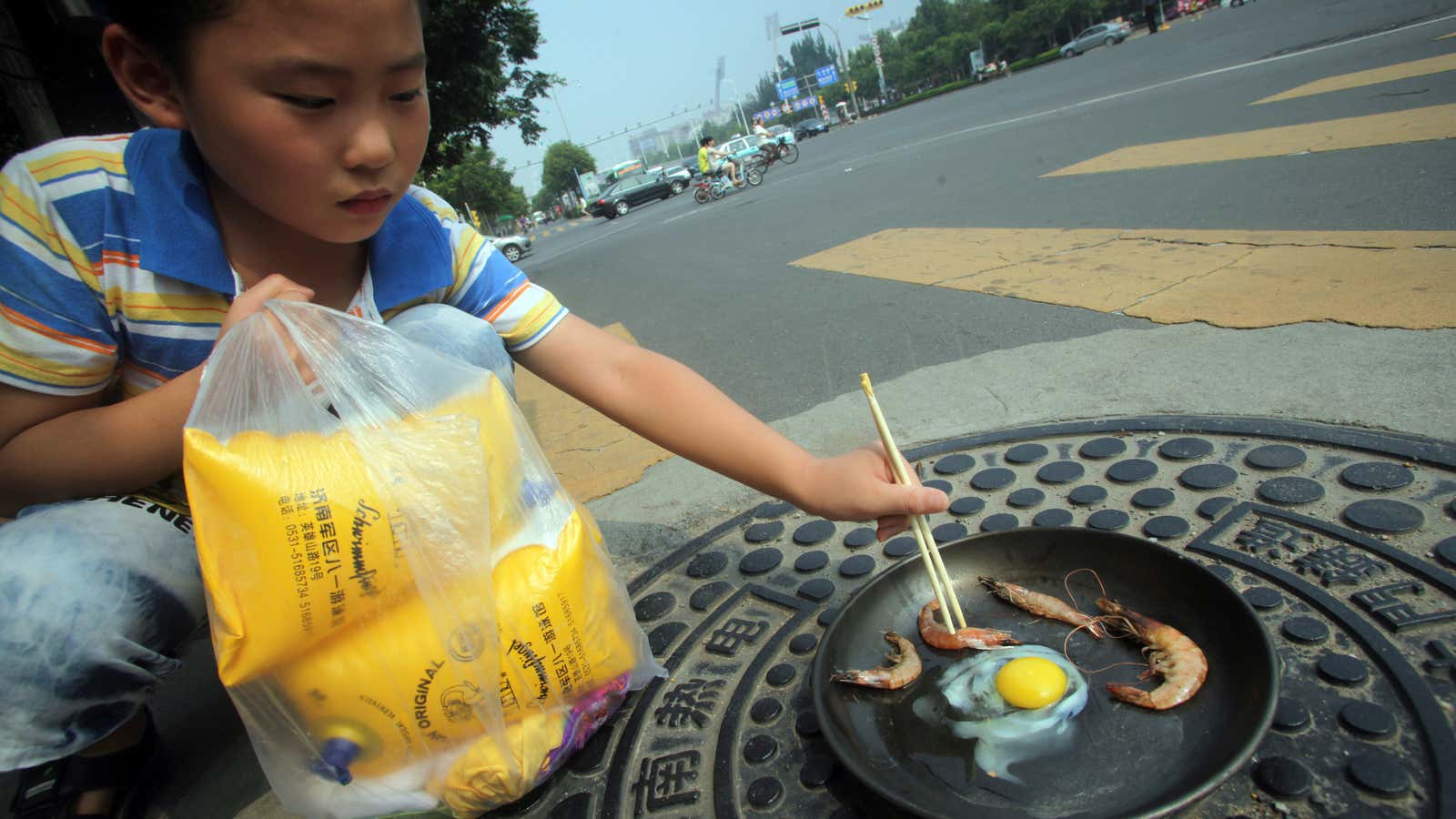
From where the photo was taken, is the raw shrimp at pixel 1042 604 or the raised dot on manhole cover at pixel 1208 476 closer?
the raw shrimp at pixel 1042 604

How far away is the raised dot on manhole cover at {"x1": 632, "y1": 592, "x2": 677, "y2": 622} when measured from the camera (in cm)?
190

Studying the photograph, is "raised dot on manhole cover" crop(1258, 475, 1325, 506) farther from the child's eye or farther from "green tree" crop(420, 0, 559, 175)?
"green tree" crop(420, 0, 559, 175)

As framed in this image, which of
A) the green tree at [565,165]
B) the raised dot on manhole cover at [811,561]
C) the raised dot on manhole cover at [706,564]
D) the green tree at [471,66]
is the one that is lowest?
the raised dot on manhole cover at [811,561]

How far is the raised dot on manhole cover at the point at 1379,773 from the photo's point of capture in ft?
3.33

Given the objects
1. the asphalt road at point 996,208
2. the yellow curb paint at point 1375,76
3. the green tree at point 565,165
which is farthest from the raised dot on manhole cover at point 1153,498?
the green tree at point 565,165

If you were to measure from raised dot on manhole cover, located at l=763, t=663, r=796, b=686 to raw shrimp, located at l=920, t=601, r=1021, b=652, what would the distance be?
27 cm

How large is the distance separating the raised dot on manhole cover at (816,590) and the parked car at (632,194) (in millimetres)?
26550

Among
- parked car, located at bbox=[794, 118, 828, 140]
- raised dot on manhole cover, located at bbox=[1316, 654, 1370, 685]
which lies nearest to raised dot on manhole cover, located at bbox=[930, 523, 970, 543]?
raised dot on manhole cover, located at bbox=[1316, 654, 1370, 685]

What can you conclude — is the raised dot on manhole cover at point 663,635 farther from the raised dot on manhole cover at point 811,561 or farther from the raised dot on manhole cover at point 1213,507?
the raised dot on manhole cover at point 1213,507

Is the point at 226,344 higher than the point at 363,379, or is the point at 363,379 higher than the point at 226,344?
the point at 226,344

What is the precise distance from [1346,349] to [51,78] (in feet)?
24.7

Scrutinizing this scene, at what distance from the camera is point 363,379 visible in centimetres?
132

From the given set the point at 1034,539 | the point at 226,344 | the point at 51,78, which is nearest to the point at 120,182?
the point at 226,344

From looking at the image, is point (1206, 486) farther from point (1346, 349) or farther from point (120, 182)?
point (120, 182)
